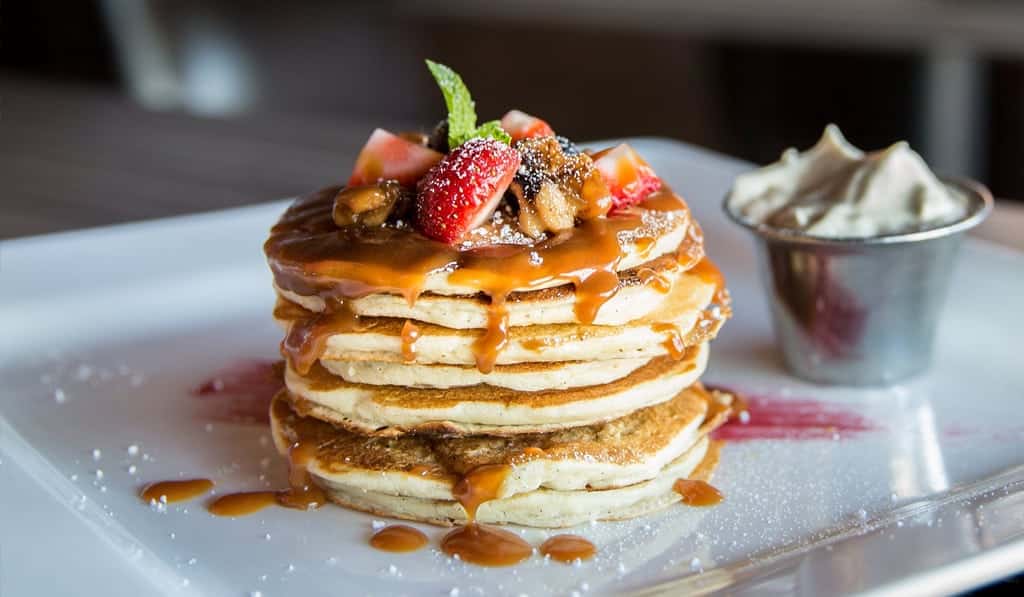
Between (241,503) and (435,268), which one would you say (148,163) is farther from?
(435,268)

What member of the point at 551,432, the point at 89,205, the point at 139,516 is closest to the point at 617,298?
the point at 551,432

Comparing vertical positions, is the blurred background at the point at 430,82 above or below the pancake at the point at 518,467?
below

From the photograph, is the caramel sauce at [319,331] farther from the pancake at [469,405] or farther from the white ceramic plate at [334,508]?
the white ceramic plate at [334,508]

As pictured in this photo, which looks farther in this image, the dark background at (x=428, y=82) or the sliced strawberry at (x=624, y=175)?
the dark background at (x=428, y=82)

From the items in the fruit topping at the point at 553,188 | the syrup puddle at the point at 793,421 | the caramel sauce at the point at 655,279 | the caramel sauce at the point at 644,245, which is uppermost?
the fruit topping at the point at 553,188

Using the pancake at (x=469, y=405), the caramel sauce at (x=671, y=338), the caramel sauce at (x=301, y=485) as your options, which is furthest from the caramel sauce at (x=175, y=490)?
the caramel sauce at (x=671, y=338)

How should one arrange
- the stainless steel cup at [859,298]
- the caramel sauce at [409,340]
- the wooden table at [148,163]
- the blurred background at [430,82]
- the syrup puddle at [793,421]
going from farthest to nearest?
the blurred background at [430,82] → the wooden table at [148,163] → the stainless steel cup at [859,298] → the syrup puddle at [793,421] → the caramel sauce at [409,340]

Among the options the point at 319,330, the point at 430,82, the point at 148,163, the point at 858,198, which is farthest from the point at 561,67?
the point at 319,330

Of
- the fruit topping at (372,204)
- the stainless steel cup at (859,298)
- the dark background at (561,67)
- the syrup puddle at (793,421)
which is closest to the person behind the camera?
the fruit topping at (372,204)
